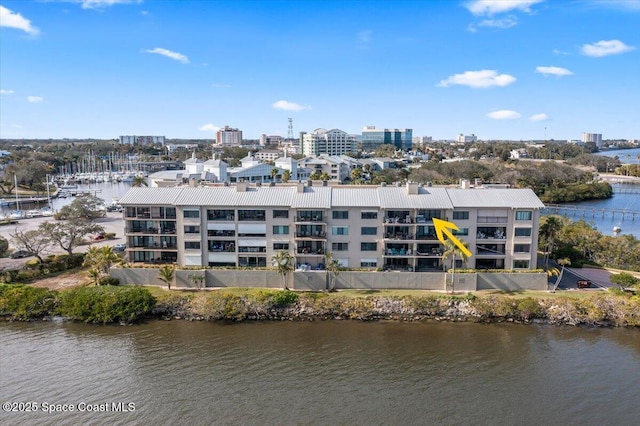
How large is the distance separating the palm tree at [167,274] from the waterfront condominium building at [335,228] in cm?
315

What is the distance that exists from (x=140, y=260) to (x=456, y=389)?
3857cm

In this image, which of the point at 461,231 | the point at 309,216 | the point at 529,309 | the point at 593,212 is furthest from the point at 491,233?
the point at 593,212

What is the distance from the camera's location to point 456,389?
123ft

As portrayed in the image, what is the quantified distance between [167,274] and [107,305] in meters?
6.95

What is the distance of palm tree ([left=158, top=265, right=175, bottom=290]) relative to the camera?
177 feet

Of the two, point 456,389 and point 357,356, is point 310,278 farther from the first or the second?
point 456,389

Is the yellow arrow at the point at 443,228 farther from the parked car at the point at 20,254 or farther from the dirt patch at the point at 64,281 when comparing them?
the parked car at the point at 20,254

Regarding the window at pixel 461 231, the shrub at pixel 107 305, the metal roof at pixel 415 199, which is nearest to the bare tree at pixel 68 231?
the shrub at pixel 107 305

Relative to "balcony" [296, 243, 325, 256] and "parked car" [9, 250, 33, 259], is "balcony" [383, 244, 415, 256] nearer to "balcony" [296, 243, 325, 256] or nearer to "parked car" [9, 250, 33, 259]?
"balcony" [296, 243, 325, 256]

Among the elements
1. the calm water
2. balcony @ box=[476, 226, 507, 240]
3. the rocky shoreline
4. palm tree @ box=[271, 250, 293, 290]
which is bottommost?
the calm water

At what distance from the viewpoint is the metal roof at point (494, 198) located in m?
56.2

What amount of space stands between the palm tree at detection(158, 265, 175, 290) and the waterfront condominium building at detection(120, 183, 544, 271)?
3.15 meters

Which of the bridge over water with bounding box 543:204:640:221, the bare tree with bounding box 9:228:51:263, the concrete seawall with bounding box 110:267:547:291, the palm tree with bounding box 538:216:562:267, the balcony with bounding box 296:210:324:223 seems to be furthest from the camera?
the bridge over water with bounding box 543:204:640:221

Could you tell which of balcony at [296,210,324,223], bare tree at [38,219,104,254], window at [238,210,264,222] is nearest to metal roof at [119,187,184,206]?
window at [238,210,264,222]
